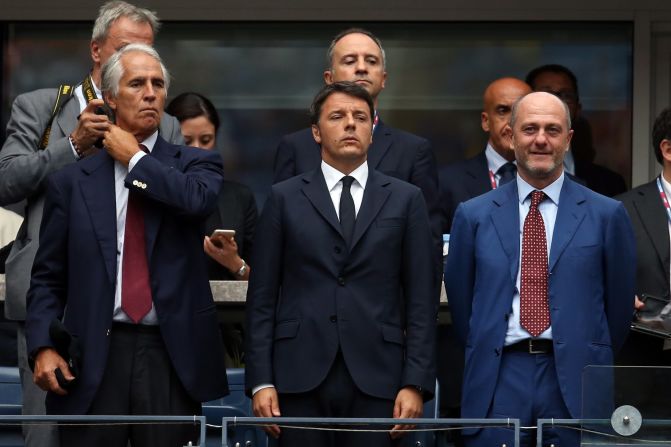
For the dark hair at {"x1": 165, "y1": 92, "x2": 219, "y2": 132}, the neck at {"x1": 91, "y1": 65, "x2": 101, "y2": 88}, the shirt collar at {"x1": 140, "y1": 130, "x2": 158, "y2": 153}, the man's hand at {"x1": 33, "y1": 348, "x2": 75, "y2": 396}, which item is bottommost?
the man's hand at {"x1": 33, "y1": 348, "x2": 75, "y2": 396}

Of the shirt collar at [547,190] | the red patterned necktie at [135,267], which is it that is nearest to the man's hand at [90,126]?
the red patterned necktie at [135,267]

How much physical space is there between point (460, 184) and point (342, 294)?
2.05 meters

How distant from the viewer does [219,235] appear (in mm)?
7840

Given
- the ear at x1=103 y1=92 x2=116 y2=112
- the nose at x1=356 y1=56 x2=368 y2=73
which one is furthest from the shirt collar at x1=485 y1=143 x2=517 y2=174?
the ear at x1=103 y1=92 x2=116 y2=112

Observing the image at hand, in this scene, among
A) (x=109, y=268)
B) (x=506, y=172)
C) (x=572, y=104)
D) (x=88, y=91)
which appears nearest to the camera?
(x=109, y=268)

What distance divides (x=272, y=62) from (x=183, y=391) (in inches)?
192

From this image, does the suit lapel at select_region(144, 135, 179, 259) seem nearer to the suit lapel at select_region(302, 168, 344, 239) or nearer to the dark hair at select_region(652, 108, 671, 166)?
the suit lapel at select_region(302, 168, 344, 239)

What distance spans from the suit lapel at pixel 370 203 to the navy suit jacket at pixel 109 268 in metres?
0.59

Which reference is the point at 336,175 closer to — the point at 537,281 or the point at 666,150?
the point at 537,281

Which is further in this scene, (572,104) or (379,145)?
(572,104)

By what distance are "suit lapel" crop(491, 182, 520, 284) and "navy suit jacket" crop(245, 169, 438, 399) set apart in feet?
1.04

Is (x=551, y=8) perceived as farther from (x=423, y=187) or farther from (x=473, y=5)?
(x=423, y=187)

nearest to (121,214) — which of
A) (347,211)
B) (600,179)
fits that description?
(347,211)

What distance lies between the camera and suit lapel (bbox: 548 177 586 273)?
666 centimetres
